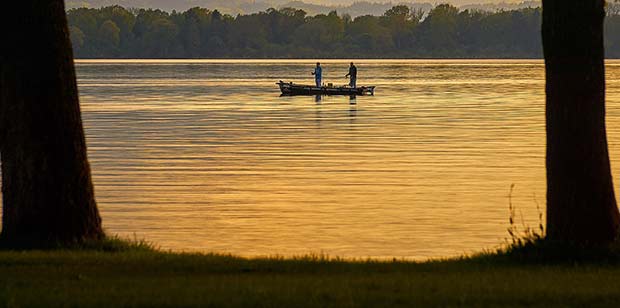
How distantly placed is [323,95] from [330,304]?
74729mm

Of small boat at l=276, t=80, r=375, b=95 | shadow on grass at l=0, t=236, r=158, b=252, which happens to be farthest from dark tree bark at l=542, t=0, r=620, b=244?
small boat at l=276, t=80, r=375, b=95

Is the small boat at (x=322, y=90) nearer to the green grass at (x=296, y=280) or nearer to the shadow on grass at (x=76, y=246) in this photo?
the shadow on grass at (x=76, y=246)

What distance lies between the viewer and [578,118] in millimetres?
16234

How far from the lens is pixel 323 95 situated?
8694 centimetres

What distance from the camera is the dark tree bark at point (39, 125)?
16.7 meters

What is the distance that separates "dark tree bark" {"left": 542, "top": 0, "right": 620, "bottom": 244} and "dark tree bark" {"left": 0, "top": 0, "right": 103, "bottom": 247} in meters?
5.17

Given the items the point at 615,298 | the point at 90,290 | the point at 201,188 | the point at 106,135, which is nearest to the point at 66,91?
the point at 90,290

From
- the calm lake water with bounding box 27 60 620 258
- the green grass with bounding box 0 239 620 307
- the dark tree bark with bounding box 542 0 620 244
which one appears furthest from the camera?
the calm lake water with bounding box 27 60 620 258

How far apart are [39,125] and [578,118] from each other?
5714 millimetres

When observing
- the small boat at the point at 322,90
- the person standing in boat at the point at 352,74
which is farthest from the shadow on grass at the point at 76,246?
the small boat at the point at 322,90

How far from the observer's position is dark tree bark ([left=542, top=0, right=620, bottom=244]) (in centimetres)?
1619

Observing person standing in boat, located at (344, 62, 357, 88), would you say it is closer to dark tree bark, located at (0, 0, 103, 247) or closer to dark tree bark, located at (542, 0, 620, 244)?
dark tree bark, located at (0, 0, 103, 247)

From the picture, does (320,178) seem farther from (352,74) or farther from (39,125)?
(352,74)

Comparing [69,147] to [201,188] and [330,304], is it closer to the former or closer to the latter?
[330,304]
